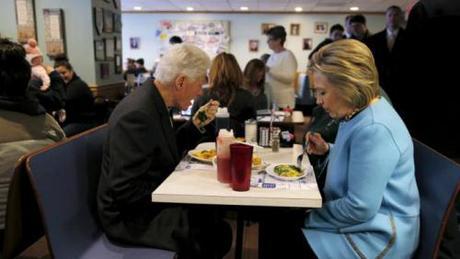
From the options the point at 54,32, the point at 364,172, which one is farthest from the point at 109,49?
the point at 364,172

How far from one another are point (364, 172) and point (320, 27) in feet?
29.5

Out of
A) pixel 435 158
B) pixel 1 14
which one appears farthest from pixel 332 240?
pixel 1 14

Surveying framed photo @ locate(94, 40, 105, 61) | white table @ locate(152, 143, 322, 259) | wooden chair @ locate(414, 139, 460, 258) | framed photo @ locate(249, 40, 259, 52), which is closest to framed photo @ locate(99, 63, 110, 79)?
framed photo @ locate(94, 40, 105, 61)

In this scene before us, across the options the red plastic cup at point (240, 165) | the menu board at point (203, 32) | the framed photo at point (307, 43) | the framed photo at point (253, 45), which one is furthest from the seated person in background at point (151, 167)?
the framed photo at point (307, 43)

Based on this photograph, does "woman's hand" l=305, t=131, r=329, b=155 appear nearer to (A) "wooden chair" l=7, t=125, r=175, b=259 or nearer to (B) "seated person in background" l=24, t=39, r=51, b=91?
(A) "wooden chair" l=7, t=125, r=175, b=259

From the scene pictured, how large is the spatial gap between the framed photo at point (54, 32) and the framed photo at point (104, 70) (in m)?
0.48

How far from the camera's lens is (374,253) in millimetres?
1206

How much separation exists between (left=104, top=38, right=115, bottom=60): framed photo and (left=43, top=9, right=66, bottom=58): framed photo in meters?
0.59

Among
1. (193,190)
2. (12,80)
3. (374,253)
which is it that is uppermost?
(12,80)

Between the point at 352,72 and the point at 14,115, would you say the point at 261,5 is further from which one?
the point at 352,72

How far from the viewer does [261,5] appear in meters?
8.41

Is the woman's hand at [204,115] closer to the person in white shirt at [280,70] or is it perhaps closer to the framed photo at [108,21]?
the person in white shirt at [280,70]

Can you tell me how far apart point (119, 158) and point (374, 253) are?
0.85m

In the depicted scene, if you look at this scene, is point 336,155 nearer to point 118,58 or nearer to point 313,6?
point 118,58
